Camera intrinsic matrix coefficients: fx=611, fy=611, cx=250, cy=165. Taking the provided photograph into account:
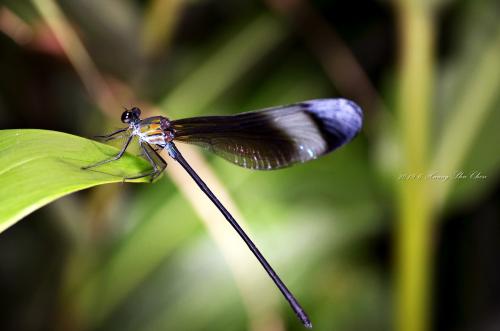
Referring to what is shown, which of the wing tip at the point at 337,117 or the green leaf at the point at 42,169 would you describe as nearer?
the green leaf at the point at 42,169

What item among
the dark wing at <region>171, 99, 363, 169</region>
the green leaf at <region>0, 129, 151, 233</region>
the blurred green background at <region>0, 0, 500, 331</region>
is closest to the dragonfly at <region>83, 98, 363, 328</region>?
the dark wing at <region>171, 99, 363, 169</region>

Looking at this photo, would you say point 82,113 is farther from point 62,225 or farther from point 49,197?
point 49,197

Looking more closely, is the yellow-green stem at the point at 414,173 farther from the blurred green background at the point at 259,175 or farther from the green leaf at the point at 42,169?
the green leaf at the point at 42,169

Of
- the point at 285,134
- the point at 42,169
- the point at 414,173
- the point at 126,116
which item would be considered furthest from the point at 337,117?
the point at 42,169

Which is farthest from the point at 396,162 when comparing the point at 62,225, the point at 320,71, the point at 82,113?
the point at 82,113

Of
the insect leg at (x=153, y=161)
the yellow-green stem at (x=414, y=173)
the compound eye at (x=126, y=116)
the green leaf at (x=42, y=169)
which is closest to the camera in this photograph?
the green leaf at (x=42, y=169)

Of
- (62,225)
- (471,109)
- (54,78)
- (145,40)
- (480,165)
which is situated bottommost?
(480,165)

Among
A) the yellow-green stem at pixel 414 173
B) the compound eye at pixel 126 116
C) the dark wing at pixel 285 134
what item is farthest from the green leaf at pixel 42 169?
the yellow-green stem at pixel 414 173

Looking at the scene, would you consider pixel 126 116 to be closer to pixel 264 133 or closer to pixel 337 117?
pixel 264 133
